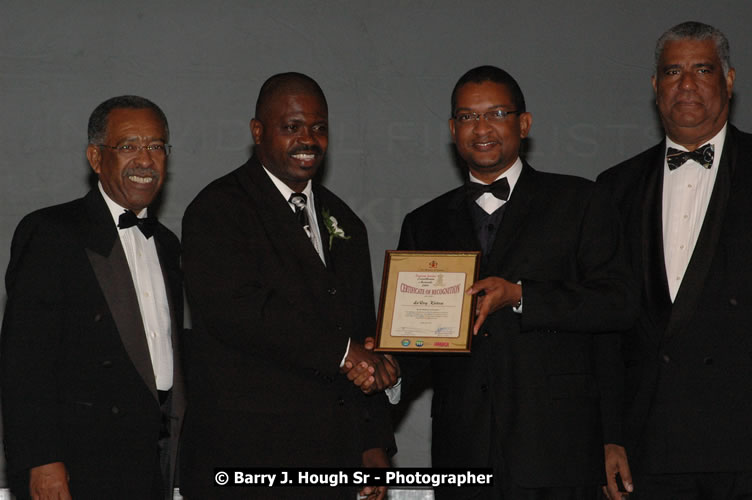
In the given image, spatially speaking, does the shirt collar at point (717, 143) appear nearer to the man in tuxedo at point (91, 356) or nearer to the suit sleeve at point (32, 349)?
the man in tuxedo at point (91, 356)

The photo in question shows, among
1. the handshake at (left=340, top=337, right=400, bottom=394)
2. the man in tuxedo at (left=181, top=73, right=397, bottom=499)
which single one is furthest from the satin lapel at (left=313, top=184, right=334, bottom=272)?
the handshake at (left=340, top=337, right=400, bottom=394)

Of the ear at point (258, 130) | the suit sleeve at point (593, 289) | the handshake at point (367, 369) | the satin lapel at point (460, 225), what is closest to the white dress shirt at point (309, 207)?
the ear at point (258, 130)

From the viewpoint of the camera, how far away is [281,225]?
4102 millimetres

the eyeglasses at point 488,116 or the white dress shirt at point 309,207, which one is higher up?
the eyeglasses at point 488,116

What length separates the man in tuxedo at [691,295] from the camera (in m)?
4.04

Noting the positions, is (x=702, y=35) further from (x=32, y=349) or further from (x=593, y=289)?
(x=32, y=349)

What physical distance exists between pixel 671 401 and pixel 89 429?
8.03ft

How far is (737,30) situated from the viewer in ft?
22.2

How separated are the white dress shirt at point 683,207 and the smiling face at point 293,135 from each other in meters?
1.57

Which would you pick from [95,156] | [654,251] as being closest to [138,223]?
[95,156]

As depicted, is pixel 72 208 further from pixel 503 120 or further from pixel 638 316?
pixel 638 316

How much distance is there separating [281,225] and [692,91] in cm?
192

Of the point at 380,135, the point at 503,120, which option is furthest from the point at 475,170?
the point at 380,135

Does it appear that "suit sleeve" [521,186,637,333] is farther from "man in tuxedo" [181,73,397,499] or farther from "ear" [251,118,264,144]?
"ear" [251,118,264,144]
